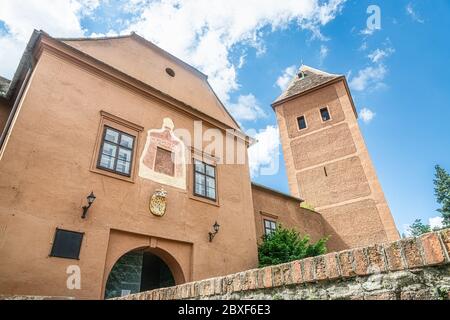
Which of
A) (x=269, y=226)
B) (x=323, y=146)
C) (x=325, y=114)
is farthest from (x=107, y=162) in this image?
(x=325, y=114)

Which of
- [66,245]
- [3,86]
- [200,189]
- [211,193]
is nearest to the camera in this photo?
[66,245]

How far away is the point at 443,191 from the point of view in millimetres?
34438

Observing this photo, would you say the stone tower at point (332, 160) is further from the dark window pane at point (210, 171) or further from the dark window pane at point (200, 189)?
the dark window pane at point (200, 189)

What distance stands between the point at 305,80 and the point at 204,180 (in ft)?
63.3

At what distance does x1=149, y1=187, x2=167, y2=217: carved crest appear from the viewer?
8422 mm

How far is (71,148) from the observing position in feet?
25.1

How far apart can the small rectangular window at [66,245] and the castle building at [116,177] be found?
0.9 inches

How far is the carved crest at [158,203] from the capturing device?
27.6 feet

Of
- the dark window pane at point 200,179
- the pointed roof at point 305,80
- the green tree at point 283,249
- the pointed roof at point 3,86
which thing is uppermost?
the pointed roof at point 305,80

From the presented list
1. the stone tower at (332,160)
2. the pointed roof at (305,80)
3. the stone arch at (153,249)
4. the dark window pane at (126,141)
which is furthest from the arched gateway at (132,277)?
the pointed roof at (305,80)

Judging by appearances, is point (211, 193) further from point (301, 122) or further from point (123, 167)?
point (301, 122)

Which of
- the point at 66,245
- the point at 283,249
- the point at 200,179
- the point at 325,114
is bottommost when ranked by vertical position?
the point at 66,245
